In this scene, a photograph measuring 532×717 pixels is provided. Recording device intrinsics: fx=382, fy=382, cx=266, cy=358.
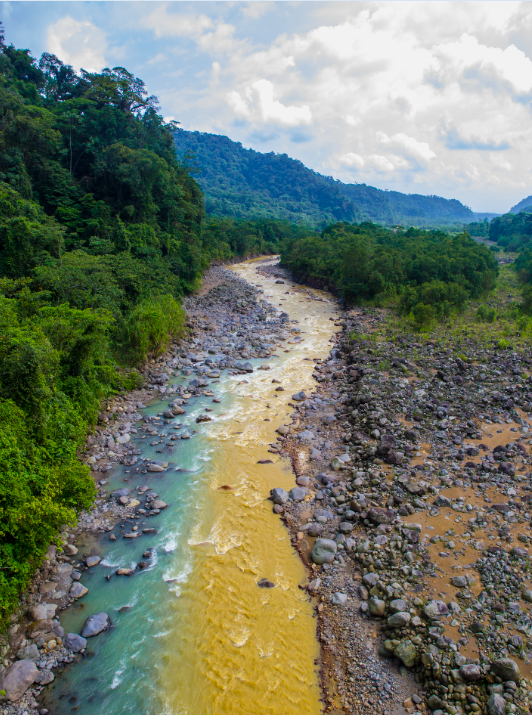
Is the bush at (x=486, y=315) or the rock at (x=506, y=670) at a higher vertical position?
the bush at (x=486, y=315)

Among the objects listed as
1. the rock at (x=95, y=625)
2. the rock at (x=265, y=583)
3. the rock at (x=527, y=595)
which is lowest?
the rock at (x=265, y=583)

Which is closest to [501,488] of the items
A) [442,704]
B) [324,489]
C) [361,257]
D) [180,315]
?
[324,489]

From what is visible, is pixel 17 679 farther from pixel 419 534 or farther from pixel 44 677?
pixel 419 534

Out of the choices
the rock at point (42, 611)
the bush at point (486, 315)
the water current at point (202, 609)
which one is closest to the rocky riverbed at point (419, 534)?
the water current at point (202, 609)

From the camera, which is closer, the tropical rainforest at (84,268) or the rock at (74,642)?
the rock at (74,642)

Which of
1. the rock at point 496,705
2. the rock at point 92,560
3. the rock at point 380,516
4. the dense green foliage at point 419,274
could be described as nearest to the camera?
the rock at point 496,705

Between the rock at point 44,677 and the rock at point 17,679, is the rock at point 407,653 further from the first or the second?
the rock at point 17,679
